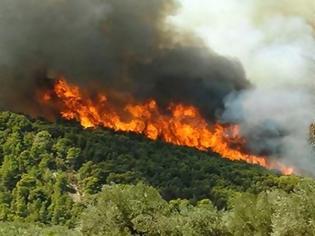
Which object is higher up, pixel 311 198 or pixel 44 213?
pixel 44 213

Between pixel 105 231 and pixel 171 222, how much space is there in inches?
289

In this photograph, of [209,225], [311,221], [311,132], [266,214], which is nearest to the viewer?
[311,132]

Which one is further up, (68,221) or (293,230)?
(68,221)

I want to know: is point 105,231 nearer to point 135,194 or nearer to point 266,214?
point 135,194

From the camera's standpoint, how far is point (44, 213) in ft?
653

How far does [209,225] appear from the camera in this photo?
84188 millimetres

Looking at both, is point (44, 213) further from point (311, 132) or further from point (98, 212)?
point (311, 132)

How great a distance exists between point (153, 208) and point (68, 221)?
106m

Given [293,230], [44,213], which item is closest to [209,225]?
[293,230]

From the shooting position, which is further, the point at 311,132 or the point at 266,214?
the point at 266,214

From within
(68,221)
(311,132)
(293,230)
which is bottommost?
(293,230)

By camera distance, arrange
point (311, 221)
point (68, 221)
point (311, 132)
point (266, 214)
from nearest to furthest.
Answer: point (311, 132)
point (311, 221)
point (266, 214)
point (68, 221)

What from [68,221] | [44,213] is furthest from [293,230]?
[44,213]

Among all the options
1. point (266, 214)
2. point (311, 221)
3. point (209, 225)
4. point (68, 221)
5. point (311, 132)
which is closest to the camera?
point (311, 132)
